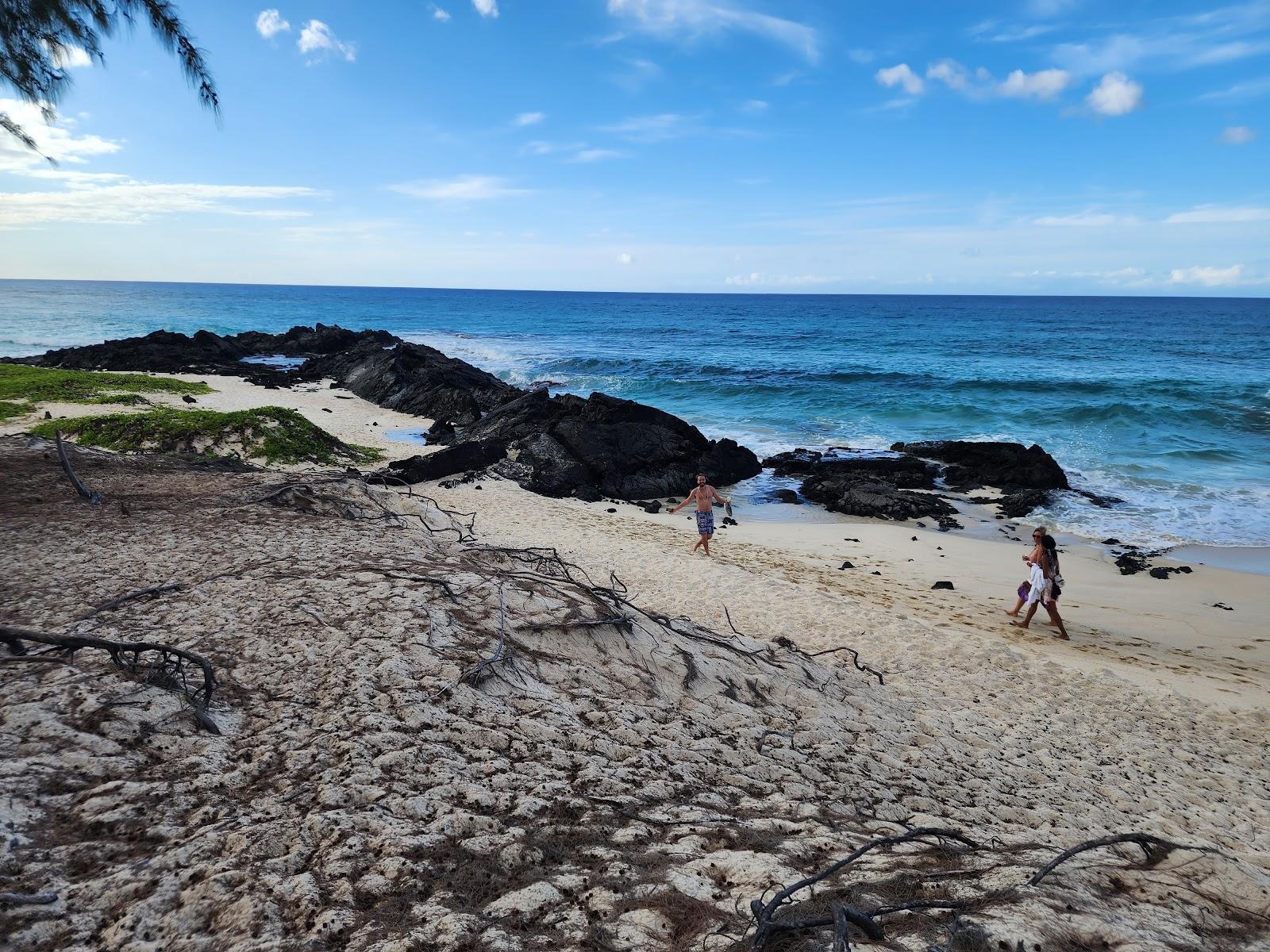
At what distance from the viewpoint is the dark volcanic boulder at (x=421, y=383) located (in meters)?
26.9

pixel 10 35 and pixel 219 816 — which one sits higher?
pixel 10 35

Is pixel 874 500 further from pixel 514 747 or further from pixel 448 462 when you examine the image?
pixel 514 747

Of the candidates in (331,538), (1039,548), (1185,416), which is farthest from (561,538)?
(1185,416)

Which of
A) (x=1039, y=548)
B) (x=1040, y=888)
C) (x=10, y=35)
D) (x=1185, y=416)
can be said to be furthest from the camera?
(x=1185, y=416)

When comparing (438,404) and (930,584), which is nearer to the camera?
(930,584)

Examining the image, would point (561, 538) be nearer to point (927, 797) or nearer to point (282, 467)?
point (282, 467)

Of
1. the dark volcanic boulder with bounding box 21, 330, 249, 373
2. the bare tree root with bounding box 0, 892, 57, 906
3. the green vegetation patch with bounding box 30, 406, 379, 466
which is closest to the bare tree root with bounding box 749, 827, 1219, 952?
the bare tree root with bounding box 0, 892, 57, 906

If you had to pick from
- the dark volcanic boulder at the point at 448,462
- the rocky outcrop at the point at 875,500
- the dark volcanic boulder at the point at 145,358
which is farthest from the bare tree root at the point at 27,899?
the dark volcanic boulder at the point at 145,358

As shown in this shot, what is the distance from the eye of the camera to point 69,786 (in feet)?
9.30

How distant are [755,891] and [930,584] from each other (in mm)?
10099

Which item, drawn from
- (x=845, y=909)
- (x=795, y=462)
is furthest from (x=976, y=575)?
(x=845, y=909)

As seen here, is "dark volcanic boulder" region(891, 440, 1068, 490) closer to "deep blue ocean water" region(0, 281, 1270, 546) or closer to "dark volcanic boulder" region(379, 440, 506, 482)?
"deep blue ocean water" region(0, 281, 1270, 546)

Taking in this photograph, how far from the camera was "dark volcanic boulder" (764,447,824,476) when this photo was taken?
20.2m

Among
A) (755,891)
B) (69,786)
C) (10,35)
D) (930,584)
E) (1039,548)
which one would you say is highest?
(10,35)
